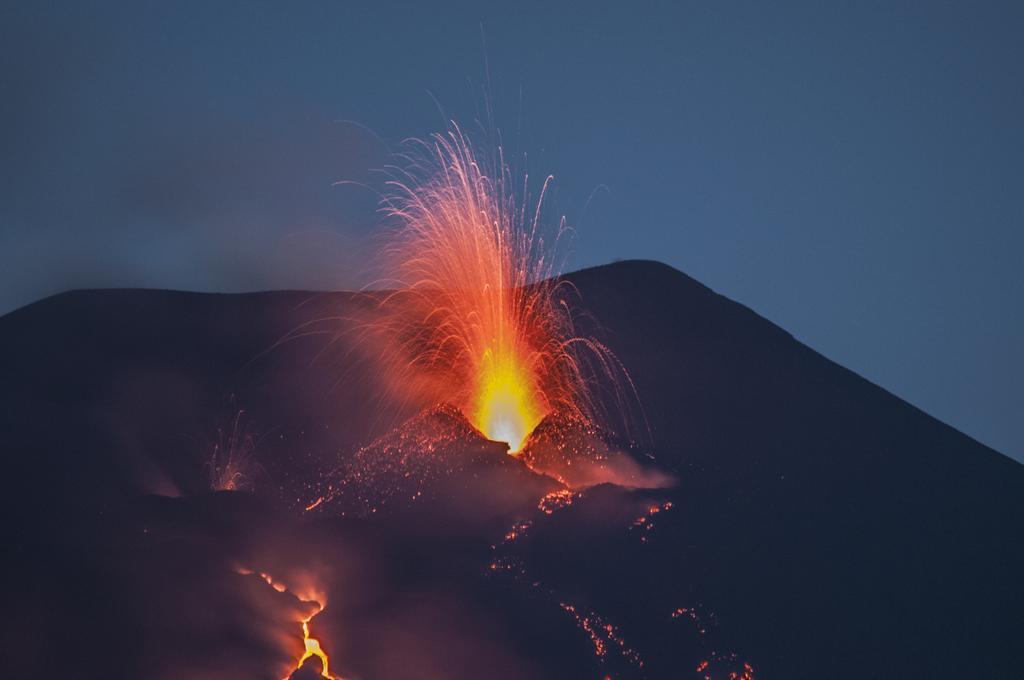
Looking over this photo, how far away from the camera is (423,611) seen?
472 inches

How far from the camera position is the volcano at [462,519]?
11.8m

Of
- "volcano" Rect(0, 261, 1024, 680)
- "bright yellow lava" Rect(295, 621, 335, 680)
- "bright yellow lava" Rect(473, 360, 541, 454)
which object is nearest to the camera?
"bright yellow lava" Rect(295, 621, 335, 680)

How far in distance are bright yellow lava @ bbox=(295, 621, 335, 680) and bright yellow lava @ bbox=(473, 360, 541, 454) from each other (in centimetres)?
694

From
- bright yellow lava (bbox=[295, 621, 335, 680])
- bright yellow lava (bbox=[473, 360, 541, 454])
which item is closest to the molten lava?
bright yellow lava (bbox=[295, 621, 335, 680])

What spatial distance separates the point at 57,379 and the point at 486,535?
10238 millimetres

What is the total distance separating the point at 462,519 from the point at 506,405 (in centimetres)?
467

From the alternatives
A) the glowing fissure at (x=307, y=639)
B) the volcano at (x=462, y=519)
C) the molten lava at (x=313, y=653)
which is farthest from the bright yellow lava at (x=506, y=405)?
the molten lava at (x=313, y=653)

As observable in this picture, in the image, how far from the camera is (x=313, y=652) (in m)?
11.4

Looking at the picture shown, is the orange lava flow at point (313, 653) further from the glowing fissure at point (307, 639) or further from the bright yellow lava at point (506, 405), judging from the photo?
the bright yellow lava at point (506, 405)

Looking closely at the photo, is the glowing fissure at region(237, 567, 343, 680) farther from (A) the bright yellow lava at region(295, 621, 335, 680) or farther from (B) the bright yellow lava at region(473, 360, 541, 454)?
(B) the bright yellow lava at region(473, 360, 541, 454)

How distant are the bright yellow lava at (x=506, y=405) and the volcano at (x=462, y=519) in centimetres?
96

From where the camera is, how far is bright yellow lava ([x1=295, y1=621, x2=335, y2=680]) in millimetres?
11117

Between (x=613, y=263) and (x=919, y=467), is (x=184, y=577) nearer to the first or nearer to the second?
(x=919, y=467)

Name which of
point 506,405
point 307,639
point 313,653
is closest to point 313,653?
point 313,653
